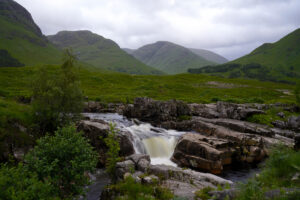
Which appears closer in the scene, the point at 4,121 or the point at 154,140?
the point at 4,121

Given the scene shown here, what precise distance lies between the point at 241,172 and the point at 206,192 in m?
17.1

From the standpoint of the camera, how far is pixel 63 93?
27281 mm

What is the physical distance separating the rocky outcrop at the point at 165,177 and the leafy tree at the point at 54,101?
13.8 metres

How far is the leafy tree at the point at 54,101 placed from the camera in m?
27.0

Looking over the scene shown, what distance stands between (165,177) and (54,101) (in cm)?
1907

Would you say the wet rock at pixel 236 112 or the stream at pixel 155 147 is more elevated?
the wet rock at pixel 236 112

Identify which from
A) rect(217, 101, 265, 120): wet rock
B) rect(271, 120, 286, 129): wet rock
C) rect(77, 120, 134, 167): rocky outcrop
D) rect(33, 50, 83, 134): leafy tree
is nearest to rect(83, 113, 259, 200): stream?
rect(77, 120, 134, 167): rocky outcrop

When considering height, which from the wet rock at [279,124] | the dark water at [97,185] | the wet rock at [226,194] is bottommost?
the dark water at [97,185]

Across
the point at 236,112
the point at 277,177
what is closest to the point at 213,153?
the point at 277,177

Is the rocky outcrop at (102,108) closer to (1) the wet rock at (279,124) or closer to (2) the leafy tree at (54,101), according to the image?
(2) the leafy tree at (54,101)

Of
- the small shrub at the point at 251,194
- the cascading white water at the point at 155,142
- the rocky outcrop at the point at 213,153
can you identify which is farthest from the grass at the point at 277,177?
the cascading white water at the point at 155,142

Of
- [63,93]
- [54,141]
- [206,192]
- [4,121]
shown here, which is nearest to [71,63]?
[63,93]

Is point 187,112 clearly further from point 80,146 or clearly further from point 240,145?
point 80,146

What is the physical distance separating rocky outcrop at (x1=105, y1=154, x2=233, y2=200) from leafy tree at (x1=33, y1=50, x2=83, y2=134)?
45.1ft
